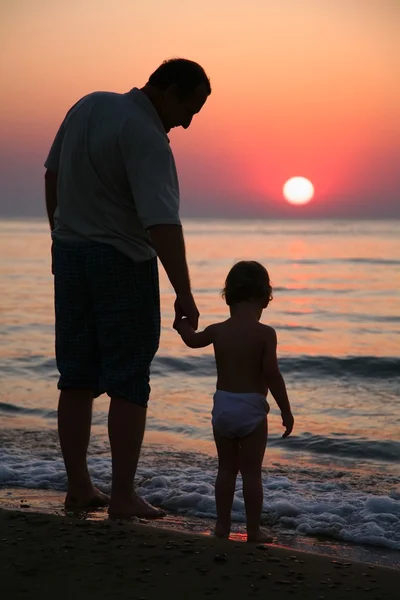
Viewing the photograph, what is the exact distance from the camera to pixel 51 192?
13.5ft

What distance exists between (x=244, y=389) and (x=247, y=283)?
0.44 m

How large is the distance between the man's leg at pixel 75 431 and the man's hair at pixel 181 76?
138cm

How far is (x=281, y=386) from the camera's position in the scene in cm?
364

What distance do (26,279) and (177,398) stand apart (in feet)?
37.9

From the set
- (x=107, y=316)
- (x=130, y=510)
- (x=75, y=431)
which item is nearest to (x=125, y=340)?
(x=107, y=316)

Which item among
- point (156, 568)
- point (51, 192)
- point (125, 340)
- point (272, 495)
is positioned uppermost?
point (51, 192)

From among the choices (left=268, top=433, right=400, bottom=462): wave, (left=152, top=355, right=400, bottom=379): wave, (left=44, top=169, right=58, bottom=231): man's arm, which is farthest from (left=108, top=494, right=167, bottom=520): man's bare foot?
(left=152, top=355, right=400, bottom=379): wave

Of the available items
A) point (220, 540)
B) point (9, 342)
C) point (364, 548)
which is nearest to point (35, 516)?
point (220, 540)

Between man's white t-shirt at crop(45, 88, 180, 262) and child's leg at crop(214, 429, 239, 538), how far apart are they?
0.86m

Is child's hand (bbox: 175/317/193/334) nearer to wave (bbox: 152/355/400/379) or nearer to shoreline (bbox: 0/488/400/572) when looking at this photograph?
shoreline (bbox: 0/488/400/572)

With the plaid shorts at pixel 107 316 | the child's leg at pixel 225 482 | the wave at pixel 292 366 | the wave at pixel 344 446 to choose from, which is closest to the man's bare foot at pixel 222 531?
the child's leg at pixel 225 482

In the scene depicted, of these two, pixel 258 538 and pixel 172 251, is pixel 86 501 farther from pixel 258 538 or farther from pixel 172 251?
pixel 172 251

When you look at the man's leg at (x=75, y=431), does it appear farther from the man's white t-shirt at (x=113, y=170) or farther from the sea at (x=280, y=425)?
the man's white t-shirt at (x=113, y=170)

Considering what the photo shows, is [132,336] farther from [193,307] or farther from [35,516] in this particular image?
[35,516]
